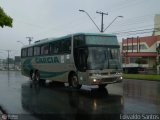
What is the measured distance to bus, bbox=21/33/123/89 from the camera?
61.1ft

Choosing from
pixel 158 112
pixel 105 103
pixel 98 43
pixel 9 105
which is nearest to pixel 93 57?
pixel 98 43

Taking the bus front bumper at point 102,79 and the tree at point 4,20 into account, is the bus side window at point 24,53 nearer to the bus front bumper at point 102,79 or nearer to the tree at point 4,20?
the bus front bumper at point 102,79

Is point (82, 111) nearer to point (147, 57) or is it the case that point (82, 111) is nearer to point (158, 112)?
point (158, 112)

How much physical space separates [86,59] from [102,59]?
0.87 meters

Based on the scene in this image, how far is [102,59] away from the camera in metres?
18.8

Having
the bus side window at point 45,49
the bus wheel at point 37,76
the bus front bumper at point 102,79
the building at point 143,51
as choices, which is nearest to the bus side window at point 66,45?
the bus side window at point 45,49

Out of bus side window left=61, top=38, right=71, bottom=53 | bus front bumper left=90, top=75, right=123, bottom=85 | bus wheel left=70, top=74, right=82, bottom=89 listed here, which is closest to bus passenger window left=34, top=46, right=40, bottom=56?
bus side window left=61, top=38, right=71, bottom=53

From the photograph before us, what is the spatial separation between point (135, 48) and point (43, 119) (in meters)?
82.7

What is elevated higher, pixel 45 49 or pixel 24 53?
pixel 45 49

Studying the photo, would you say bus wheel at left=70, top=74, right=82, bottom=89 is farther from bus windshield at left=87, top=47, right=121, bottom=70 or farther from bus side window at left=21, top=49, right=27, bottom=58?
bus side window at left=21, top=49, right=27, bottom=58

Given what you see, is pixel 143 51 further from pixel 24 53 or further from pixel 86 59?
pixel 86 59

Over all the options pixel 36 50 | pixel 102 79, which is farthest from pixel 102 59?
pixel 36 50

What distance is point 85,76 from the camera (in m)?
18.9

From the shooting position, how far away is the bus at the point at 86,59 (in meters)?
18.6
